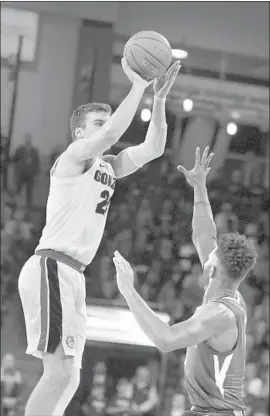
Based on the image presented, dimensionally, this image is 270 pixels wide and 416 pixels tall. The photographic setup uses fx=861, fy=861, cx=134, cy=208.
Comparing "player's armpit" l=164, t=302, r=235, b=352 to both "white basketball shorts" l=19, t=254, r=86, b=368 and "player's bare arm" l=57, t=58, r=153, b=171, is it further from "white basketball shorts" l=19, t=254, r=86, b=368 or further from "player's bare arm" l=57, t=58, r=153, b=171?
"player's bare arm" l=57, t=58, r=153, b=171

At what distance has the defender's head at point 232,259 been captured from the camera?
4.68 m

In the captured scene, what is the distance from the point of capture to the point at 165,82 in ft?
18.2

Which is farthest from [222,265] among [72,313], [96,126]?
[96,126]

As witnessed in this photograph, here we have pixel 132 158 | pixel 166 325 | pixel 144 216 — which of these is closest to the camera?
pixel 166 325

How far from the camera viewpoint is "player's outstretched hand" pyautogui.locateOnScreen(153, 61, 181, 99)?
550 cm

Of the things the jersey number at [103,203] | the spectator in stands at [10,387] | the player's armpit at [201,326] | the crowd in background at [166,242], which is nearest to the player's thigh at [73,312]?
the jersey number at [103,203]

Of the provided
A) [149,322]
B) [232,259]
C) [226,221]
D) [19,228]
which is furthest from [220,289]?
[226,221]

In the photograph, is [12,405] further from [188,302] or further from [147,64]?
[147,64]

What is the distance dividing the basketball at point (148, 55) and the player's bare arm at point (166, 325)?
4.81 ft

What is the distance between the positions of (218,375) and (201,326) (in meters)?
0.42

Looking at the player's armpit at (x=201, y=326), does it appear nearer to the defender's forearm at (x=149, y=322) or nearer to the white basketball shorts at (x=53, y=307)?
the defender's forearm at (x=149, y=322)

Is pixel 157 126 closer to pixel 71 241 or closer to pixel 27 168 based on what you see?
pixel 71 241

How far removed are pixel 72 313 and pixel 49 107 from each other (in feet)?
42.5

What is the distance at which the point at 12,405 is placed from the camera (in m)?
12.2
